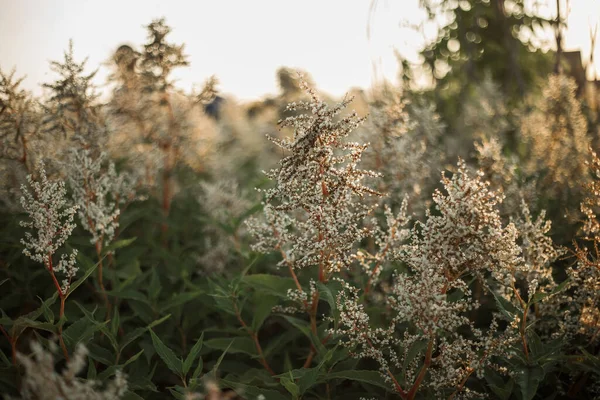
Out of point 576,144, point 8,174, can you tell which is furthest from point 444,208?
point 8,174

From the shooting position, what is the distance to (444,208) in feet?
8.02

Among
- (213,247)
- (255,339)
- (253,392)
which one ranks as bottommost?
(253,392)

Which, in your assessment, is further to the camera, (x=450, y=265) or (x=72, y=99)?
(x=72, y=99)

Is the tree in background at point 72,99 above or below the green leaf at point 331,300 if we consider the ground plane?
above

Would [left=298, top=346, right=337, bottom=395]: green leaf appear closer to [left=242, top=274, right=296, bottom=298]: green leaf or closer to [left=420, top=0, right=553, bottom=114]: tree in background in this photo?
[left=242, top=274, right=296, bottom=298]: green leaf

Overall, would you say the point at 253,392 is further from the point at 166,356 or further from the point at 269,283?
the point at 269,283

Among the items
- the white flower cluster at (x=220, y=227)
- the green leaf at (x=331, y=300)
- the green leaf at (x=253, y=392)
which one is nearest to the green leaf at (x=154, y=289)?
the white flower cluster at (x=220, y=227)

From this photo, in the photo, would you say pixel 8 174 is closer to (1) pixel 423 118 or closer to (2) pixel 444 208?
(2) pixel 444 208

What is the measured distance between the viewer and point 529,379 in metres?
2.58

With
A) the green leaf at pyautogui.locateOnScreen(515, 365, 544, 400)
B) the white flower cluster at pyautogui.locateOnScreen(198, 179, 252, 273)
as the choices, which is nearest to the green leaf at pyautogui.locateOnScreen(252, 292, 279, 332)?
the white flower cluster at pyautogui.locateOnScreen(198, 179, 252, 273)

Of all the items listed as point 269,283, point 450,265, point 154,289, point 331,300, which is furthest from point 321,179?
point 154,289

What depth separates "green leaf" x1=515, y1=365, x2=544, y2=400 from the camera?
2482 mm

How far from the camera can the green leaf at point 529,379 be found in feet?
8.14

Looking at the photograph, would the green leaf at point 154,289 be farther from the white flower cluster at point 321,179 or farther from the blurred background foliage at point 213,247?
the white flower cluster at point 321,179
